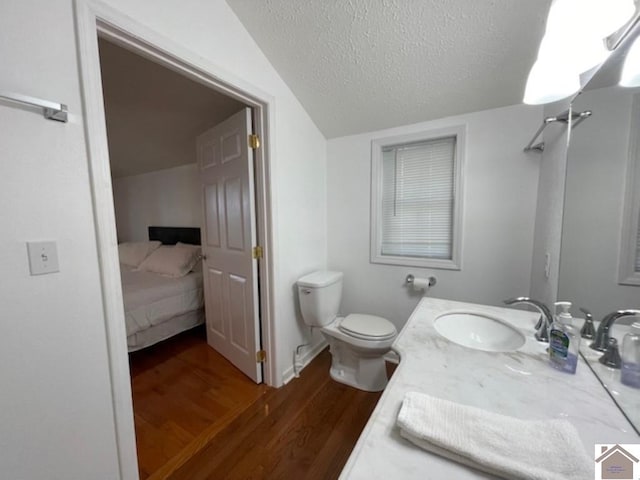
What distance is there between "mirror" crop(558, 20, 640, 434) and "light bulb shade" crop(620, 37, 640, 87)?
0.02 meters

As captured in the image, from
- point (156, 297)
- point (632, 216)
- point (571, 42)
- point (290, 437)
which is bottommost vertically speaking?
point (290, 437)

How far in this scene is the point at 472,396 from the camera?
66 centimetres

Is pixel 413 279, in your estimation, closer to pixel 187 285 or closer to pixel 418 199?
pixel 418 199

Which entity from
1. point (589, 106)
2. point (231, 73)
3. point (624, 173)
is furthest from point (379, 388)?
point (231, 73)

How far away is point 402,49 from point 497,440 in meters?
1.72

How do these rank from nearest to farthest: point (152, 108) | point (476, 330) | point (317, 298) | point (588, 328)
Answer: point (588, 328) → point (476, 330) → point (317, 298) → point (152, 108)

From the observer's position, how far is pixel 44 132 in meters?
0.77

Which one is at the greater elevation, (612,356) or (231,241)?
(231,241)

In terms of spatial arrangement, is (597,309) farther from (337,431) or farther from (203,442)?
(203,442)

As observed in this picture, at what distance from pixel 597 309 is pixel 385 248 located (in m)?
1.36

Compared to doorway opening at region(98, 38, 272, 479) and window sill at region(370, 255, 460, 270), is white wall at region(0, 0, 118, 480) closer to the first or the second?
doorway opening at region(98, 38, 272, 479)

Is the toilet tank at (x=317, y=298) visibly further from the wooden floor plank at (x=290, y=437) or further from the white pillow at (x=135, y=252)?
the white pillow at (x=135, y=252)

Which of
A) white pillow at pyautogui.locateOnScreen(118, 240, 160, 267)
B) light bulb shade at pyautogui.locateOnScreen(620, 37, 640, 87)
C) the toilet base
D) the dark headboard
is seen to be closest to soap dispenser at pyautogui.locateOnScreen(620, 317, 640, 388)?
light bulb shade at pyautogui.locateOnScreen(620, 37, 640, 87)

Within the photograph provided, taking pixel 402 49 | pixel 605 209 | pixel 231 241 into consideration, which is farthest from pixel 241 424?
pixel 402 49
